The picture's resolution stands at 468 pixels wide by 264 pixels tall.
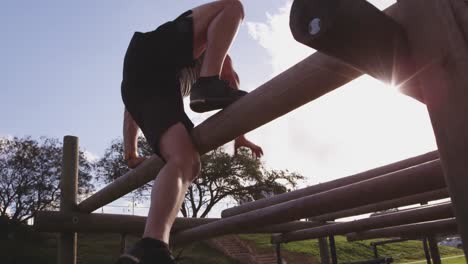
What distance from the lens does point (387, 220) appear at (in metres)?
3.37

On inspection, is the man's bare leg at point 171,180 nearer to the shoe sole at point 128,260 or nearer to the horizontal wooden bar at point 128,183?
the shoe sole at point 128,260

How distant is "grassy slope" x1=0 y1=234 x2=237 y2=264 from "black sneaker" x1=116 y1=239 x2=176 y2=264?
17.6m

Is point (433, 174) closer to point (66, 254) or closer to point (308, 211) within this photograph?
point (308, 211)

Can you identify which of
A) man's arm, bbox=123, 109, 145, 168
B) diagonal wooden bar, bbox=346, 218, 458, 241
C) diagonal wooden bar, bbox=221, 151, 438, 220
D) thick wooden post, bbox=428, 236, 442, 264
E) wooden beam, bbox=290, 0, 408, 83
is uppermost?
man's arm, bbox=123, 109, 145, 168

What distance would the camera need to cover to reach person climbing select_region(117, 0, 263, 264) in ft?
5.56

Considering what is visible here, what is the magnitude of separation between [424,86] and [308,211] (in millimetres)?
1614

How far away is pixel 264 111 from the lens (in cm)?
154

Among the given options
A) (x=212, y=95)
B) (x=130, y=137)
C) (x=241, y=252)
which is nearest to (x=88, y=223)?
(x=130, y=137)

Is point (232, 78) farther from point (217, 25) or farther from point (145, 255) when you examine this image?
point (145, 255)

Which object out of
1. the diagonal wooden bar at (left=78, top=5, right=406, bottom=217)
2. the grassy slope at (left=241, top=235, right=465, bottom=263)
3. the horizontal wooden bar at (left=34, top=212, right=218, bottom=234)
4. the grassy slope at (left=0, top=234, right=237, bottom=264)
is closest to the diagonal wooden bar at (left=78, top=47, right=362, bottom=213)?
the diagonal wooden bar at (left=78, top=5, right=406, bottom=217)

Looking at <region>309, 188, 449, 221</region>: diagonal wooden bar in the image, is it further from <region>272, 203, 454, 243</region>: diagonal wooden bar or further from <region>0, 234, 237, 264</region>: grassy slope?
<region>0, 234, 237, 264</region>: grassy slope

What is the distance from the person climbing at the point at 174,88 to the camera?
1.69 m

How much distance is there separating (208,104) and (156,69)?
0.49m

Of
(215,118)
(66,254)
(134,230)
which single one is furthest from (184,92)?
(66,254)
